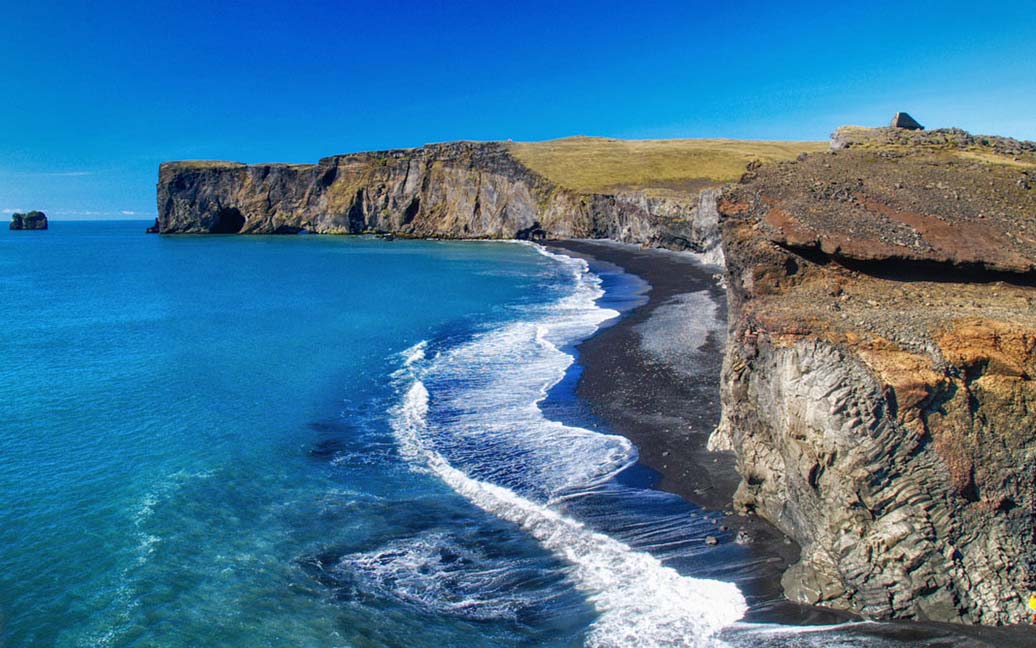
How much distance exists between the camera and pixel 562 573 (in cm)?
1398

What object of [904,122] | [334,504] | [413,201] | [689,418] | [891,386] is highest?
[413,201]

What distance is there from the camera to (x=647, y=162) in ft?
406

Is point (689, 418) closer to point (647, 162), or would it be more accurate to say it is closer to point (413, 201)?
point (647, 162)

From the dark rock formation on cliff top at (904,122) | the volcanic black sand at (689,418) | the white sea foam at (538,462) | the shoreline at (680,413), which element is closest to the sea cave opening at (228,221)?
the volcanic black sand at (689,418)

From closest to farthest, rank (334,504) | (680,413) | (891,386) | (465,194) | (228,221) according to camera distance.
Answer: (891,386) → (334,504) → (680,413) → (465,194) → (228,221)

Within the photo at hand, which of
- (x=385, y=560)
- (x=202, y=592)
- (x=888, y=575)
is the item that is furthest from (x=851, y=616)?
(x=202, y=592)

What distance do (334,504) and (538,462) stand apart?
619 cm

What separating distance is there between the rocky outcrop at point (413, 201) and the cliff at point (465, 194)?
260 mm

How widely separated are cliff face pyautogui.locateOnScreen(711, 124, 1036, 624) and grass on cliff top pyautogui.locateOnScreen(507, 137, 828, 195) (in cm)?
8024

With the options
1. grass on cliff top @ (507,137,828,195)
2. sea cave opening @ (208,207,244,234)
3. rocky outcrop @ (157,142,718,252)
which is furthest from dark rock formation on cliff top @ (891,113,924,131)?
sea cave opening @ (208,207,244,234)

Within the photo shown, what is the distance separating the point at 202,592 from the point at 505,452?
9878 millimetres

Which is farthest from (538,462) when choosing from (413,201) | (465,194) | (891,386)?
(413,201)

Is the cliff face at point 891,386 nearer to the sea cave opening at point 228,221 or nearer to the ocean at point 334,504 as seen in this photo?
the ocean at point 334,504

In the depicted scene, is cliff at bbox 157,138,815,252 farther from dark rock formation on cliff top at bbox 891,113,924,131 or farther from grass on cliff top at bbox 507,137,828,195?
dark rock formation on cliff top at bbox 891,113,924,131
